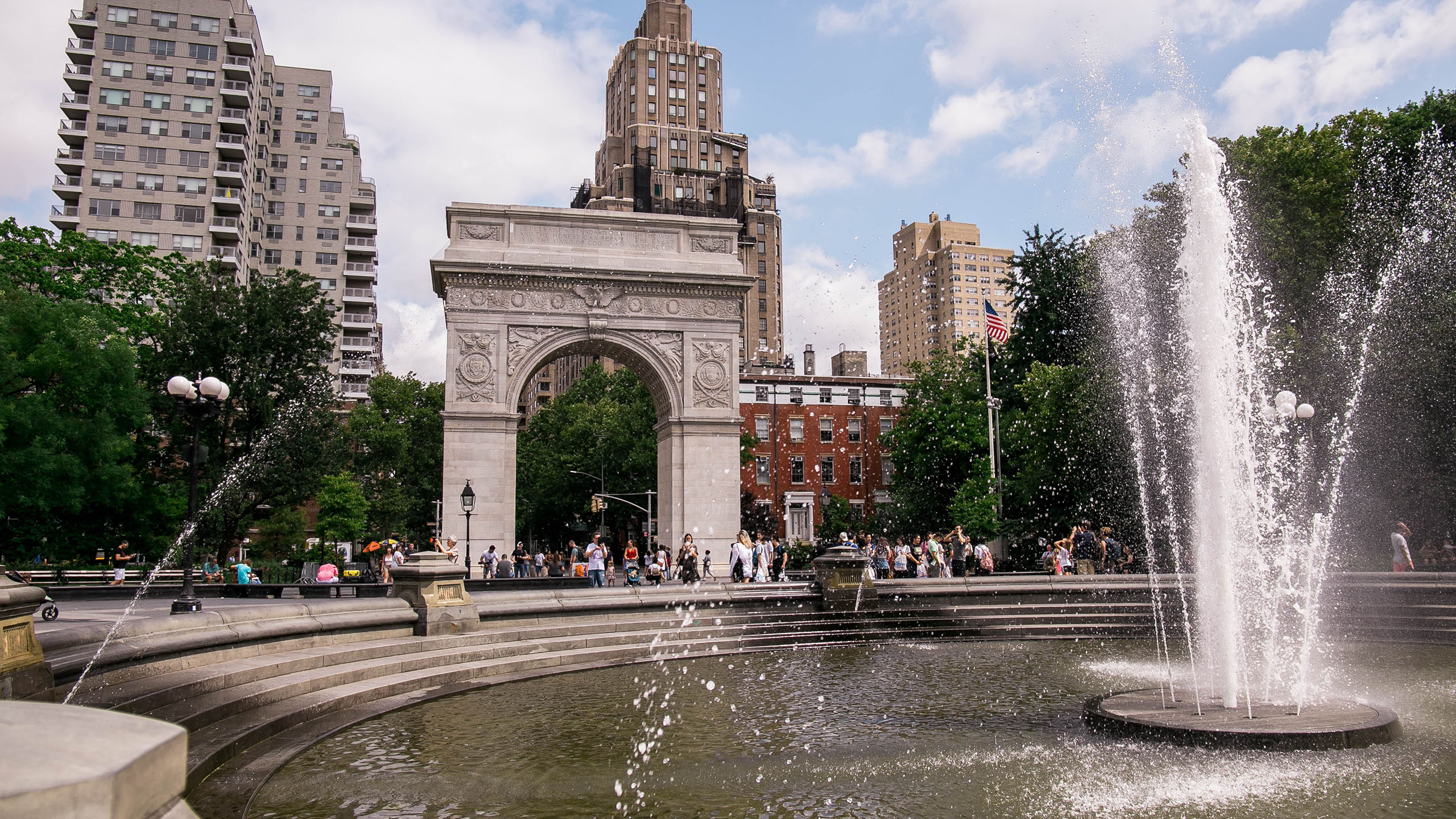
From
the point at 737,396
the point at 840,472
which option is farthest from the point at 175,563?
the point at 840,472

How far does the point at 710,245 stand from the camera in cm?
3244

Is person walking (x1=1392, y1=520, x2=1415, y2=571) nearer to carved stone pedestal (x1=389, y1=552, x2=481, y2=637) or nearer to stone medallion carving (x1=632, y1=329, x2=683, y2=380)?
carved stone pedestal (x1=389, y1=552, x2=481, y2=637)

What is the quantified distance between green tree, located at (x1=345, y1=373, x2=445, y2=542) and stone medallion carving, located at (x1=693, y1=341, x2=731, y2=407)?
25840 mm

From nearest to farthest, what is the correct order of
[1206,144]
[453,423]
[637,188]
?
[1206,144] < [453,423] < [637,188]

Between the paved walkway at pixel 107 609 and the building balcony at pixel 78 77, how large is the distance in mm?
49011

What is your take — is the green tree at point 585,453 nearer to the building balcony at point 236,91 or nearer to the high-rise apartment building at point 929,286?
the high-rise apartment building at point 929,286

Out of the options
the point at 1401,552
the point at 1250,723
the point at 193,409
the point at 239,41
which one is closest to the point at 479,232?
the point at 193,409

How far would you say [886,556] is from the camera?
25.4 m

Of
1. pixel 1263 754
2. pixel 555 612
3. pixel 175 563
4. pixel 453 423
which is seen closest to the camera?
pixel 1263 754

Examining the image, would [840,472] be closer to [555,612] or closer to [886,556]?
[886,556]

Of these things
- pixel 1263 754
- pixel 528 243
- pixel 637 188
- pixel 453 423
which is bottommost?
pixel 1263 754

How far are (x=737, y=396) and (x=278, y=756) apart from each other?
24.6m

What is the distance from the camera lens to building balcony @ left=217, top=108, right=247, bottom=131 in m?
57.9

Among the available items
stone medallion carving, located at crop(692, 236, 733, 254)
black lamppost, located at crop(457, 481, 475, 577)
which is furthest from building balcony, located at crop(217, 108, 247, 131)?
black lamppost, located at crop(457, 481, 475, 577)
